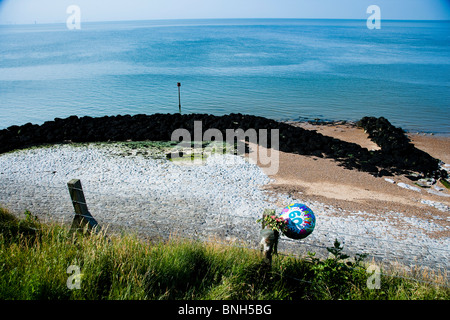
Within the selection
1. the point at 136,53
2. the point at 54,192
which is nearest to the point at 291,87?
the point at 54,192

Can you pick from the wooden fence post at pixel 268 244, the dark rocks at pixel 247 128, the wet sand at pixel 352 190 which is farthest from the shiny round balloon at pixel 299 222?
the dark rocks at pixel 247 128

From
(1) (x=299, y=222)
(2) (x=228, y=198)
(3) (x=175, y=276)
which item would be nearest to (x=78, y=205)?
(3) (x=175, y=276)

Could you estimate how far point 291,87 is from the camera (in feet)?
90.4

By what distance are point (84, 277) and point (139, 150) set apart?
854cm

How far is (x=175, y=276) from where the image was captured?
403 cm

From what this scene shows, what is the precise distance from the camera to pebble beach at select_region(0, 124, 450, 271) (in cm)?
670

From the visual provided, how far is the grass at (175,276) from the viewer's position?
3602 millimetres

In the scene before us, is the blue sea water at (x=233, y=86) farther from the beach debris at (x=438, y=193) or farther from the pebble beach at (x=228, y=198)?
the pebble beach at (x=228, y=198)

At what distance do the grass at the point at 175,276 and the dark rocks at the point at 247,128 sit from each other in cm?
749

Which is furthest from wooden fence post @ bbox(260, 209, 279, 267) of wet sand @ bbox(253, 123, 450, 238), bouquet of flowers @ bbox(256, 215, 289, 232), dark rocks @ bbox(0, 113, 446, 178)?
dark rocks @ bbox(0, 113, 446, 178)

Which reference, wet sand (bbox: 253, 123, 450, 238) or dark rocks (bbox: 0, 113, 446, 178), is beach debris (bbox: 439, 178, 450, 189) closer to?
wet sand (bbox: 253, 123, 450, 238)

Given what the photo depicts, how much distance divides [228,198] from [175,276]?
4547mm

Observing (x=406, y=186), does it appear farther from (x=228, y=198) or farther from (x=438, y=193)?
(x=228, y=198)
